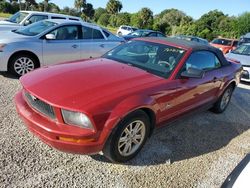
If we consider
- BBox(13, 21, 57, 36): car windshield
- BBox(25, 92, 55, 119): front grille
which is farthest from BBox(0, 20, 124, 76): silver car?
BBox(25, 92, 55, 119): front grille

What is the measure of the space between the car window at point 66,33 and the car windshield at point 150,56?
8.62 feet

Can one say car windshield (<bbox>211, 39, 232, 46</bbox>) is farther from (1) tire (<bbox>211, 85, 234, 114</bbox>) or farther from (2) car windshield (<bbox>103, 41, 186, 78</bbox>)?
(2) car windshield (<bbox>103, 41, 186, 78</bbox>)

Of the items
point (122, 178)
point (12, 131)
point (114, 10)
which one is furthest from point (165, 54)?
point (114, 10)

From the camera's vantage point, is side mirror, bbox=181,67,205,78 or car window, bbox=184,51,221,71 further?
car window, bbox=184,51,221,71

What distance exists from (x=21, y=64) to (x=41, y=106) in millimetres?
3584

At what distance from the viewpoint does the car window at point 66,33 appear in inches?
266

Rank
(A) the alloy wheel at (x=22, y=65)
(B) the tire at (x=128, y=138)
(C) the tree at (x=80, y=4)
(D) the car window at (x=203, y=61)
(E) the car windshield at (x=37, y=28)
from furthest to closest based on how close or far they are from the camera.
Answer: (C) the tree at (x=80, y=4), (E) the car windshield at (x=37, y=28), (A) the alloy wheel at (x=22, y=65), (D) the car window at (x=203, y=61), (B) the tire at (x=128, y=138)

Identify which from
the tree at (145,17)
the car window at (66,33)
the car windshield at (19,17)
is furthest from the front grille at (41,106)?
the tree at (145,17)

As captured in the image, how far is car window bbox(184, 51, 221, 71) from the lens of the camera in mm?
4243

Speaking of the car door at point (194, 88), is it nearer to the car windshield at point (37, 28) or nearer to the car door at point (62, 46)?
the car door at point (62, 46)

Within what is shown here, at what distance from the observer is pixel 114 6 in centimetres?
6062

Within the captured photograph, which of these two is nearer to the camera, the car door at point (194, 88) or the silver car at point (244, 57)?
the car door at point (194, 88)

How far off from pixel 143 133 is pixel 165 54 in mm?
1352

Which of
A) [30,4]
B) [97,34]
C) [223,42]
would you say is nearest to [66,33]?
[97,34]
